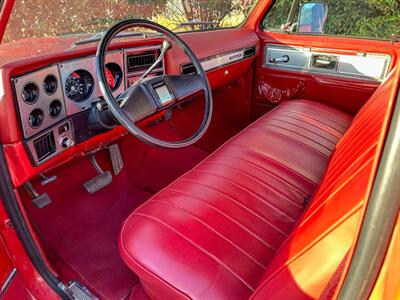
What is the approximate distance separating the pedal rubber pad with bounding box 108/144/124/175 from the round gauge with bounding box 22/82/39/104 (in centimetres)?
85

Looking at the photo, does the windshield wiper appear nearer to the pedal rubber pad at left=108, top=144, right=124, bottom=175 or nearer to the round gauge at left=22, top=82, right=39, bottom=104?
the round gauge at left=22, top=82, right=39, bottom=104

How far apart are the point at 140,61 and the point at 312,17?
1.42m

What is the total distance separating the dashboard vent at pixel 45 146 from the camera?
1303 mm

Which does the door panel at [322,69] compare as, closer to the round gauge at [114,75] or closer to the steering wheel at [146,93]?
the steering wheel at [146,93]

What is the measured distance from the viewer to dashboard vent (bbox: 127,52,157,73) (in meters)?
1.75

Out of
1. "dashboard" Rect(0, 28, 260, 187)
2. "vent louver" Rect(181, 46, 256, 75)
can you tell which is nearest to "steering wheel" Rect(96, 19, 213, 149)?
"dashboard" Rect(0, 28, 260, 187)

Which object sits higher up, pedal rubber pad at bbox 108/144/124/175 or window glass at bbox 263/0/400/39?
window glass at bbox 263/0/400/39

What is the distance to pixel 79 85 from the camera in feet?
5.01

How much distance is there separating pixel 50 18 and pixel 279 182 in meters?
1.29

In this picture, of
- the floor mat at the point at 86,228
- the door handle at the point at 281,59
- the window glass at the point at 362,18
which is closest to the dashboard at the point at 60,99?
the floor mat at the point at 86,228

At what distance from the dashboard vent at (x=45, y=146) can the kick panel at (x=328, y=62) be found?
1930mm

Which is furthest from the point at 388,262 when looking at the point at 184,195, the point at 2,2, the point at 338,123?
the point at 338,123

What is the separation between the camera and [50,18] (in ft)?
5.55

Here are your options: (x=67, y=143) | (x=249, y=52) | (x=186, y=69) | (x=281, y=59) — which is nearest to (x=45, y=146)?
(x=67, y=143)
